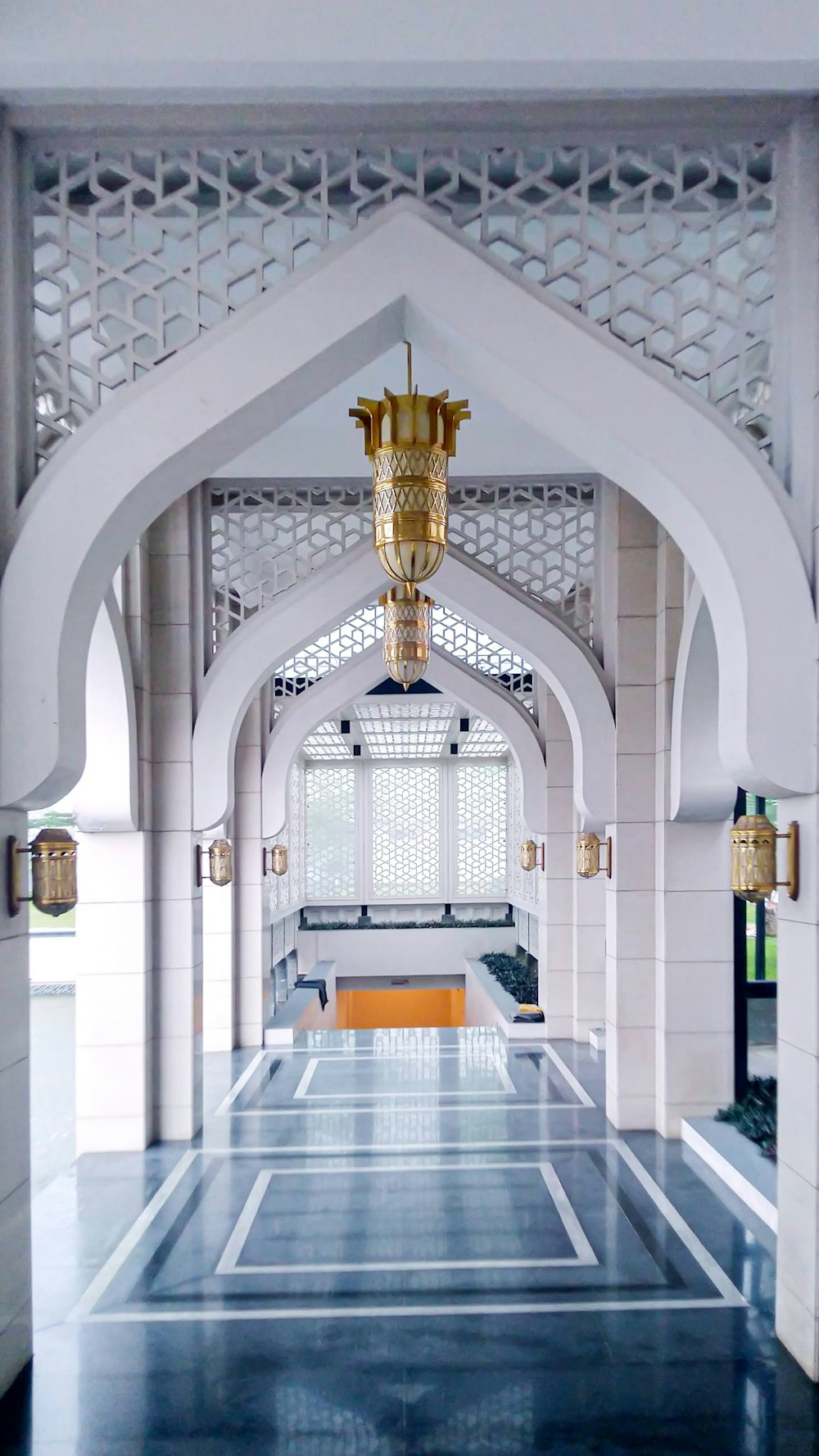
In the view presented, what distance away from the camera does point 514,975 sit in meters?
9.01

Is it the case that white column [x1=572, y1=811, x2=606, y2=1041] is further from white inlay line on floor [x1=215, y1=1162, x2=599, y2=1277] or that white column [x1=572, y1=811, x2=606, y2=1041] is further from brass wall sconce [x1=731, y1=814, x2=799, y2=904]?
brass wall sconce [x1=731, y1=814, x2=799, y2=904]

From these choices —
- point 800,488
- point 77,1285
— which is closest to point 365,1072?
point 77,1285

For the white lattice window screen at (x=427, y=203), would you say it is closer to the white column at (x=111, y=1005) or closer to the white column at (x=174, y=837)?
the white column at (x=174, y=837)

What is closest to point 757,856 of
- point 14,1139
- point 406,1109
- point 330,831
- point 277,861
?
point 14,1139

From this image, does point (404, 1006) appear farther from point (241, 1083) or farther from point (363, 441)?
point (363, 441)

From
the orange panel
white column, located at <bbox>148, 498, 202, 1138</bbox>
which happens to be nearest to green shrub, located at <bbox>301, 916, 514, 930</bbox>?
the orange panel

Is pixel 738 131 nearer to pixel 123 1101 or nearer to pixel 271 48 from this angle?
pixel 271 48

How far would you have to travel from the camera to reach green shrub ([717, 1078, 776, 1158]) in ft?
13.4

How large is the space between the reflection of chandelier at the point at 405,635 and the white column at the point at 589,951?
244 cm

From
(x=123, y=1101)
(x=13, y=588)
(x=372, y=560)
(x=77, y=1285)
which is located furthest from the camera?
(x=372, y=560)

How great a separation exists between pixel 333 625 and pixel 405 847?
621 centimetres

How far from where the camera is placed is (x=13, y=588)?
2.56 metres

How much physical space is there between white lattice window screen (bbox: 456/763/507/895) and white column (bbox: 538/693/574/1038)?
12.6ft

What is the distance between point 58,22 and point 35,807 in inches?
71.3
